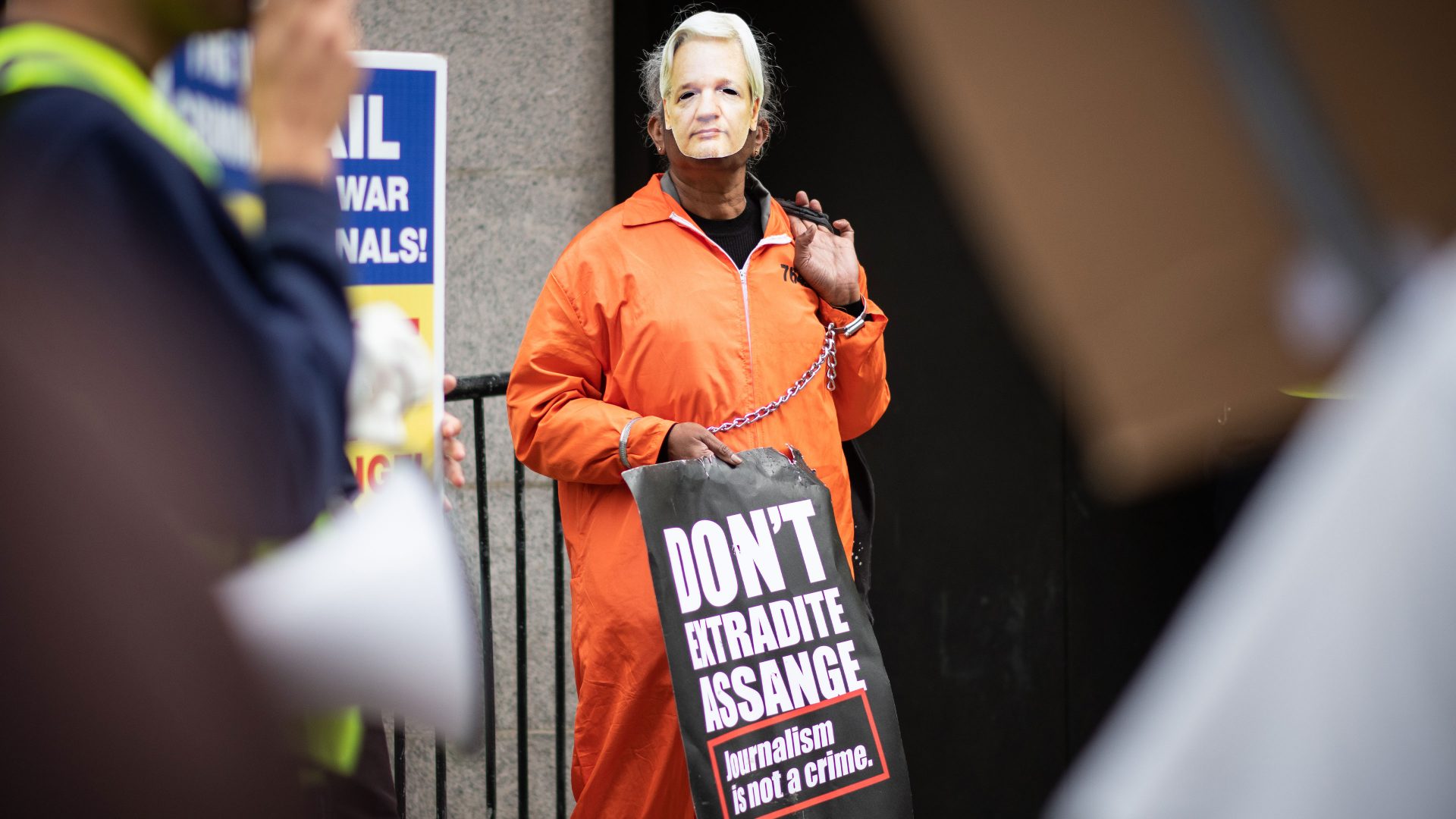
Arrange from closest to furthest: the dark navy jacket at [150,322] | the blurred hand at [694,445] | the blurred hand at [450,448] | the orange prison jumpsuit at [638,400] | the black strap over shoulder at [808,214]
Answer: the dark navy jacket at [150,322] < the blurred hand at [450,448] < the blurred hand at [694,445] < the orange prison jumpsuit at [638,400] < the black strap over shoulder at [808,214]

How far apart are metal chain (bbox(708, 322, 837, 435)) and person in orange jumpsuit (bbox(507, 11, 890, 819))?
0.03ft

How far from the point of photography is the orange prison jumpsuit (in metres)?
3.12

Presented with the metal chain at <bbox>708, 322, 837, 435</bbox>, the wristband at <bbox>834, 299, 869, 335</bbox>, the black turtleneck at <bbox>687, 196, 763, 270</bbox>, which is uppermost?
the black turtleneck at <bbox>687, 196, 763, 270</bbox>

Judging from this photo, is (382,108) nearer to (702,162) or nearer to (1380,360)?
(702,162)

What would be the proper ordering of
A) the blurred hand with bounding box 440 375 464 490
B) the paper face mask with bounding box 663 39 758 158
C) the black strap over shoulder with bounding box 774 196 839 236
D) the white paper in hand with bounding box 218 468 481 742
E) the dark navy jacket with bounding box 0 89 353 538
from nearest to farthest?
the dark navy jacket with bounding box 0 89 353 538 → the white paper in hand with bounding box 218 468 481 742 → the blurred hand with bounding box 440 375 464 490 → the paper face mask with bounding box 663 39 758 158 → the black strap over shoulder with bounding box 774 196 839 236

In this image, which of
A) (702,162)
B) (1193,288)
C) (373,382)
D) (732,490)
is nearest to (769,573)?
(732,490)

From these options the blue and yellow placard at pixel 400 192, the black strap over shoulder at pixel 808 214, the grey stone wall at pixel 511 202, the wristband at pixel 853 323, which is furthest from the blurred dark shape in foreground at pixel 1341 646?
the grey stone wall at pixel 511 202

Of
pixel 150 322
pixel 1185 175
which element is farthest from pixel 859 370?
pixel 1185 175

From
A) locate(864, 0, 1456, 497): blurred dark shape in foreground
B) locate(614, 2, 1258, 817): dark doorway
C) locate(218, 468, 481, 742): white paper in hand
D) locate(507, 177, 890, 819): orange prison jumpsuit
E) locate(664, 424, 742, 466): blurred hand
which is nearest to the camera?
locate(864, 0, 1456, 497): blurred dark shape in foreground

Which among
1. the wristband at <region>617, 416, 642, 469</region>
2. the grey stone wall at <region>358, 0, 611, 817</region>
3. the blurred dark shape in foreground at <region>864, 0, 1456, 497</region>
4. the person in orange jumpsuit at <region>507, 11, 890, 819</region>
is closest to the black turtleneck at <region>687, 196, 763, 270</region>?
the person in orange jumpsuit at <region>507, 11, 890, 819</region>

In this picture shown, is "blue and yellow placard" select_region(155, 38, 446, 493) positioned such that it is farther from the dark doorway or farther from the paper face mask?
the dark doorway

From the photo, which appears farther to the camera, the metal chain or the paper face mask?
→ the paper face mask

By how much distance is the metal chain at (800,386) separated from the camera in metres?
3.14

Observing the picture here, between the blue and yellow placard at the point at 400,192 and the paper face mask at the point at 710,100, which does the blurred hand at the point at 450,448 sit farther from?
the paper face mask at the point at 710,100
